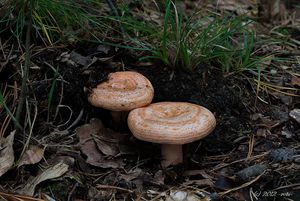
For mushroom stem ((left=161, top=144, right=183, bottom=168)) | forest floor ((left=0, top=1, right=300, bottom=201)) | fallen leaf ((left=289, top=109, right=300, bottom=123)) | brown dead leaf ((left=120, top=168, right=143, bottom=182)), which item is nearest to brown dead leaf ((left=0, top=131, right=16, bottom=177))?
forest floor ((left=0, top=1, right=300, bottom=201))

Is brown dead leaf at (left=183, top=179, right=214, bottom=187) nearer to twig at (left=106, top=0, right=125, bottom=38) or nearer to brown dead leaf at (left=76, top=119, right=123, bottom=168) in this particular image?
brown dead leaf at (left=76, top=119, right=123, bottom=168)

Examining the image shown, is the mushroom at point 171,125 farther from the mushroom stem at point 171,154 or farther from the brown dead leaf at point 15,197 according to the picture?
the brown dead leaf at point 15,197

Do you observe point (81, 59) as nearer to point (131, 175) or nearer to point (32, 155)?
point (32, 155)

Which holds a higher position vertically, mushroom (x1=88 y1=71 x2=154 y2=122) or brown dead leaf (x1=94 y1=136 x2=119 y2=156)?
mushroom (x1=88 y1=71 x2=154 y2=122)

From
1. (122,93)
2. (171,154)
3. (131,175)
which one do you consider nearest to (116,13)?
(122,93)

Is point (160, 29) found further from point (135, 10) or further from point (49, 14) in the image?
point (49, 14)

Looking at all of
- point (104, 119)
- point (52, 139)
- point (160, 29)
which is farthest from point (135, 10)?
point (52, 139)
